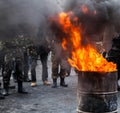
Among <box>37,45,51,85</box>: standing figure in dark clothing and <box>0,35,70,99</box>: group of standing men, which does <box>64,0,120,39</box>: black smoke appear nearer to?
→ <box>0,35,70,99</box>: group of standing men

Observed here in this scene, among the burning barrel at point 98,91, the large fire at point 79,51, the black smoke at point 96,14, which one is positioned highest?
the black smoke at point 96,14

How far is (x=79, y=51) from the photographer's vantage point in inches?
246

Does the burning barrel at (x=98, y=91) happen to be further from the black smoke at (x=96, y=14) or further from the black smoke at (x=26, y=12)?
the black smoke at (x=26, y=12)

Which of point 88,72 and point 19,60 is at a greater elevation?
point 19,60

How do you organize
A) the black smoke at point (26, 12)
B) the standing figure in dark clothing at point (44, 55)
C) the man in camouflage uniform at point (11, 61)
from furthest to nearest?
the standing figure in dark clothing at point (44, 55) → the man in camouflage uniform at point (11, 61) → the black smoke at point (26, 12)

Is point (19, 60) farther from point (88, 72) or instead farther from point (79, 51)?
point (88, 72)

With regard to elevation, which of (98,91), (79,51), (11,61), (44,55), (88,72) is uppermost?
(44,55)

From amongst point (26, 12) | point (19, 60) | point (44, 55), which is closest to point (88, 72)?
point (26, 12)

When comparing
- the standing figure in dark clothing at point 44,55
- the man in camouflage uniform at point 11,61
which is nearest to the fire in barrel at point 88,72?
the man in camouflage uniform at point 11,61

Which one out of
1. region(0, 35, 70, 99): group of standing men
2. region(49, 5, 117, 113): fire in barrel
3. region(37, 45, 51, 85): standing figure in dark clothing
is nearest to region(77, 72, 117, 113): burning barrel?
region(49, 5, 117, 113): fire in barrel

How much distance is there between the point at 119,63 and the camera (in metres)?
10.6

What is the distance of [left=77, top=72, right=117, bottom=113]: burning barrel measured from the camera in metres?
6.08

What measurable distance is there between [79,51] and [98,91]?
0.65m

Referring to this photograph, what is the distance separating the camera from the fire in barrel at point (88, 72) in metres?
6.07
